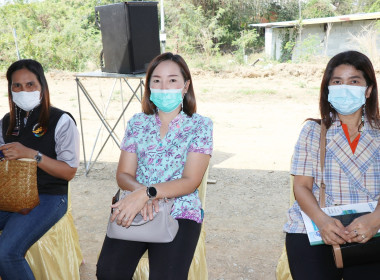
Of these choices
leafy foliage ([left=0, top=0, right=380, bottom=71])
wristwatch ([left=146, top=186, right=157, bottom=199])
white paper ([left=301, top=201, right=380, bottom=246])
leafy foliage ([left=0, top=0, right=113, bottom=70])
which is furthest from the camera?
leafy foliage ([left=0, top=0, right=380, bottom=71])

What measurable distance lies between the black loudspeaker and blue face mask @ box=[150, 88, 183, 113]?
1.82 m

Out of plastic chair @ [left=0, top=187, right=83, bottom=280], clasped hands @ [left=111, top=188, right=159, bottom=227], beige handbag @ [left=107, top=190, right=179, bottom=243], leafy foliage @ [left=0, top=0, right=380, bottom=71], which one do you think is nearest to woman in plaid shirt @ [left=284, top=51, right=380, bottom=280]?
beige handbag @ [left=107, top=190, right=179, bottom=243]

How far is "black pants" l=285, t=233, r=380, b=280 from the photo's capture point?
1726 millimetres

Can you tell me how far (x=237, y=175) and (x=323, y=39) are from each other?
13.5m

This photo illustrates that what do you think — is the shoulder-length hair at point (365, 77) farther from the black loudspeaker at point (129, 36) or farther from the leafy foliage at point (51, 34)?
the leafy foliage at point (51, 34)

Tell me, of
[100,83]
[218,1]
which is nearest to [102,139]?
[100,83]

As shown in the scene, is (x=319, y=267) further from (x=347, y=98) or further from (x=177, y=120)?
(x=177, y=120)

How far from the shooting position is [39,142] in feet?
7.61

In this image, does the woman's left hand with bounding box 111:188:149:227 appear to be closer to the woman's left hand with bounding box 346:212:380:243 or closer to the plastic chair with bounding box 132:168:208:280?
the plastic chair with bounding box 132:168:208:280

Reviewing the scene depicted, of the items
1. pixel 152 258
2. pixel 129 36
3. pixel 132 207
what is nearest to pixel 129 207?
pixel 132 207

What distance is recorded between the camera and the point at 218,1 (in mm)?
19391

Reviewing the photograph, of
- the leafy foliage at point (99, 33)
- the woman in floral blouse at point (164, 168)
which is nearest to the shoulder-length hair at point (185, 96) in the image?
the woman in floral blouse at point (164, 168)

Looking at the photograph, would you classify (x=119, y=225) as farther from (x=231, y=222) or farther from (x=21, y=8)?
(x=21, y=8)

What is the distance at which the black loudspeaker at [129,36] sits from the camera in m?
3.93
